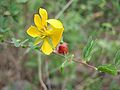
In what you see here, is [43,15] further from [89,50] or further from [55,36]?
[89,50]

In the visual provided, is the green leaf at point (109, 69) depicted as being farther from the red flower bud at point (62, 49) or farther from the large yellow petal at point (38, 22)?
the large yellow petal at point (38, 22)

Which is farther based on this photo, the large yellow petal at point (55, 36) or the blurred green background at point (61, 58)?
the blurred green background at point (61, 58)

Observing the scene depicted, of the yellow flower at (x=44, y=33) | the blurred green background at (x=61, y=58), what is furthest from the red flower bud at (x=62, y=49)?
the blurred green background at (x=61, y=58)

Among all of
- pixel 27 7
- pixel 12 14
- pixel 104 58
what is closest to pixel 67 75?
pixel 104 58

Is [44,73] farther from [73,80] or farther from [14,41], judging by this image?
[14,41]

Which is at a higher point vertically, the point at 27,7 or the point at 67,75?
the point at 27,7

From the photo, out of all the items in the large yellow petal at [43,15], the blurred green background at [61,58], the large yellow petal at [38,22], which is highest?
the large yellow petal at [43,15]

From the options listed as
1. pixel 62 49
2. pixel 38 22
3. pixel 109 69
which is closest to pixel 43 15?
pixel 38 22

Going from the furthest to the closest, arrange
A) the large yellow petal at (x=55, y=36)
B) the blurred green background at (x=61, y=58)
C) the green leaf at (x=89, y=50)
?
1. the blurred green background at (x=61, y=58)
2. the green leaf at (x=89, y=50)
3. the large yellow petal at (x=55, y=36)
